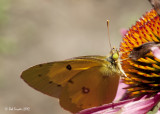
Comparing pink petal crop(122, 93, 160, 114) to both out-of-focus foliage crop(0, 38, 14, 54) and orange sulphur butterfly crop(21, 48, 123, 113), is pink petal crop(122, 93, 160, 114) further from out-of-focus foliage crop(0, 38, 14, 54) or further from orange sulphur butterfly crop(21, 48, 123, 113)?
out-of-focus foliage crop(0, 38, 14, 54)

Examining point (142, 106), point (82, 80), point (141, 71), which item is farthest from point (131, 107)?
point (82, 80)

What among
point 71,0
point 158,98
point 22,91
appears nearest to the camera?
point 158,98

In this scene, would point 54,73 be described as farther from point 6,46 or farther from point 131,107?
point 6,46

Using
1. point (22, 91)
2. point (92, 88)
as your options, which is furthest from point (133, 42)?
point (22, 91)

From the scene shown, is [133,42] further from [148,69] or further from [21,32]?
[21,32]

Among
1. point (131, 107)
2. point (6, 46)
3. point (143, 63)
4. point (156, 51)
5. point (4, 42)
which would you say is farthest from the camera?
point (4, 42)

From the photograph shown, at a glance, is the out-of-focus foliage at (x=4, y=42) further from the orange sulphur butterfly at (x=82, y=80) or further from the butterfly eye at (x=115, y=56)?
the butterfly eye at (x=115, y=56)
